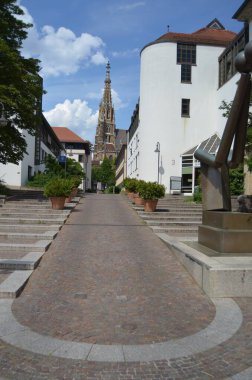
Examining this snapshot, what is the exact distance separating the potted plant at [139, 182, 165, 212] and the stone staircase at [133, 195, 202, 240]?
388 millimetres

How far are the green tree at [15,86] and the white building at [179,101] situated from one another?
15509 millimetres

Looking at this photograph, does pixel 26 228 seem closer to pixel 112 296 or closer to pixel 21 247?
pixel 21 247

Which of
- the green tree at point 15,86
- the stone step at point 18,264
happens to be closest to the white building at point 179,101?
the green tree at point 15,86

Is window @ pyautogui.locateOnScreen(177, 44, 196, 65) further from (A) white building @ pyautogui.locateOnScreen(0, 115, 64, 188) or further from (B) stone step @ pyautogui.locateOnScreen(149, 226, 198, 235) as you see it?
(B) stone step @ pyautogui.locateOnScreen(149, 226, 198, 235)

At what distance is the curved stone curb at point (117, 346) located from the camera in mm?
4496

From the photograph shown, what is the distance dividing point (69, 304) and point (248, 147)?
12.7 m

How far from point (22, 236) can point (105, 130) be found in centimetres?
13517

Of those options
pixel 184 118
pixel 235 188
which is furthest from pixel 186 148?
pixel 235 188

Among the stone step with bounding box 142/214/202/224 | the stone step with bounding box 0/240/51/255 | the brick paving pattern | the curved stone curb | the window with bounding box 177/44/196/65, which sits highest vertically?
the window with bounding box 177/44/196/65

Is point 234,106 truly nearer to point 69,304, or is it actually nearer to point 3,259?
point 69,304

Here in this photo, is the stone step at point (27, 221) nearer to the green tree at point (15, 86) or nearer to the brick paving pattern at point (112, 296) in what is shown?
the brick paving pattern at point (112, 296)

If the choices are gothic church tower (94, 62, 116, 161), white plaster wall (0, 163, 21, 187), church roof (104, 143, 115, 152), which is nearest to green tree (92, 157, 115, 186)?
gothic church tower (94, 62, 116, 161)

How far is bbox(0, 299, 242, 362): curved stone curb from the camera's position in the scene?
450cm

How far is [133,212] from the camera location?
67.5 feet
